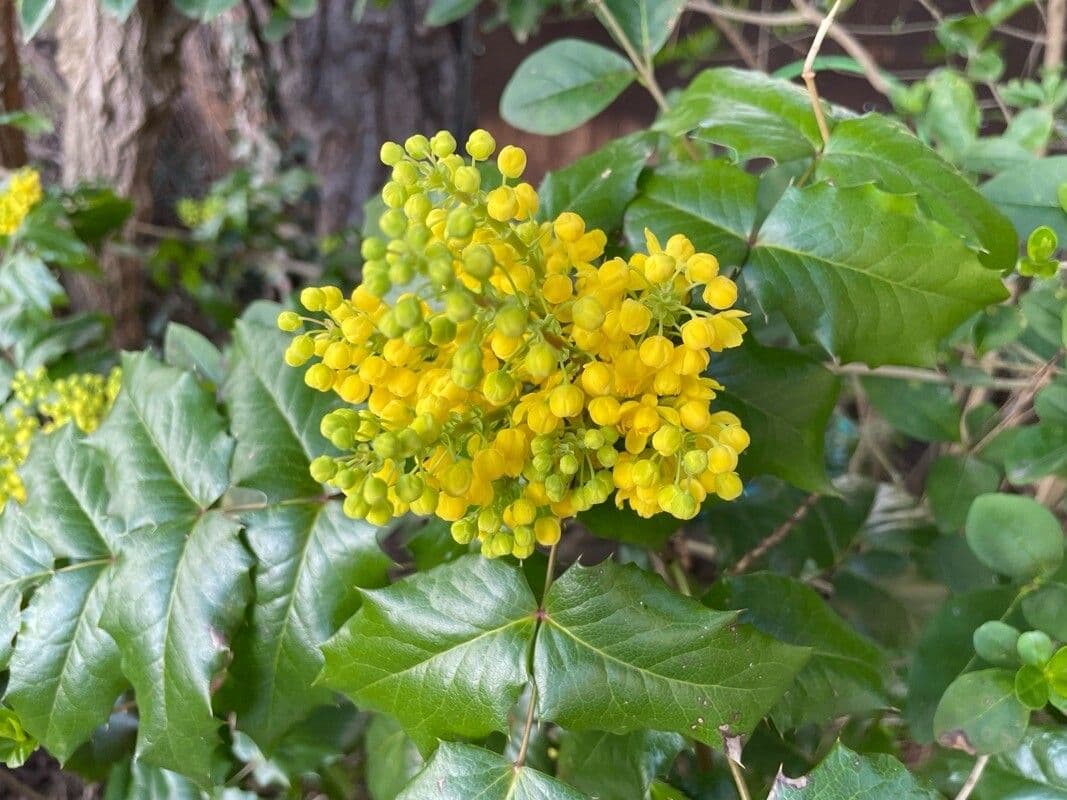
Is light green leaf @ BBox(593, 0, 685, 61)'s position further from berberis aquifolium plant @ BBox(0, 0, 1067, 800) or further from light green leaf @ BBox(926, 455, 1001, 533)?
light green leaf @ BBox(926, 455, 1001, 533)

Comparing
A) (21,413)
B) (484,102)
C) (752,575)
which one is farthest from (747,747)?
(484,102)

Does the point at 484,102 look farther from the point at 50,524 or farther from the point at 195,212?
the point at 50,524

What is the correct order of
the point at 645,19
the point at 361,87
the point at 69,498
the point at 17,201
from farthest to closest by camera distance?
the point at 361,87, the point at 17,201, the point at 645,19, the point at 69,498

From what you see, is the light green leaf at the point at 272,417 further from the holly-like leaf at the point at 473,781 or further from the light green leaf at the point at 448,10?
the light green leaf at the point at 448,10

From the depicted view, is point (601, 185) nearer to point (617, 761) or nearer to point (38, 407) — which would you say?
point (617, 761)

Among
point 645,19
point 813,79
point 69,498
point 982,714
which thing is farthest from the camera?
point 645,19

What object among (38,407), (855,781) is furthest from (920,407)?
(38,407)

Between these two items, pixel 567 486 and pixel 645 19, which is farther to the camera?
pixel 645 19
